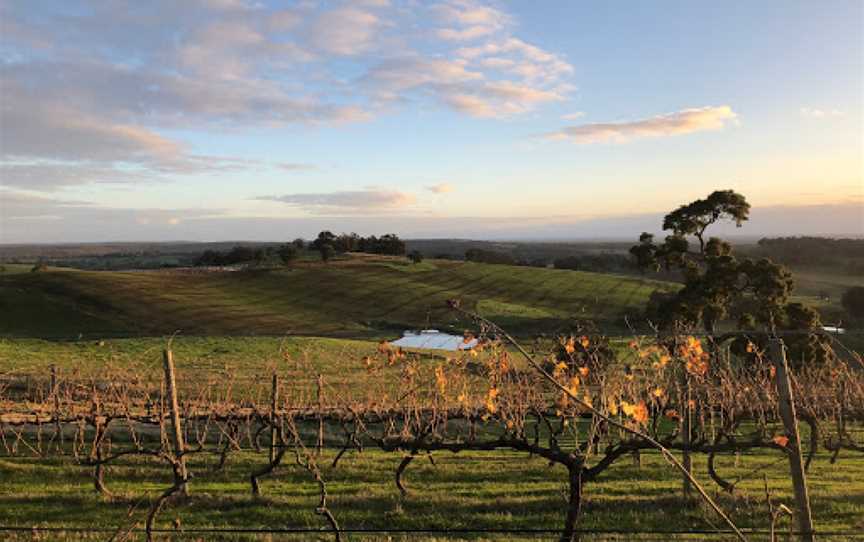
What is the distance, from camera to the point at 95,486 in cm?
913

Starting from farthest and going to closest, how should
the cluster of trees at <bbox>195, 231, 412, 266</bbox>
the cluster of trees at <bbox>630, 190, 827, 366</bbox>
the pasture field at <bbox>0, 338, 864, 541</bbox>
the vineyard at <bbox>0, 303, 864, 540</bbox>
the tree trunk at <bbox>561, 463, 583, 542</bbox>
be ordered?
the cluster of trees at <bbox>195, 231, 412, 266</bbox> < the cluster of trees at <bbox>630, 190, 827, 366</bbox> < the pasture field at <bbox>0, 338, 864, 541</bbox> < the vineyard at <bbox>0, 303, 864, 540</bbox> < the tree trunk at <bbox>561, 463, 583, 542</bbox>

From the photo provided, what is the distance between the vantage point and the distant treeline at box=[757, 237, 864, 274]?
91.2 meters

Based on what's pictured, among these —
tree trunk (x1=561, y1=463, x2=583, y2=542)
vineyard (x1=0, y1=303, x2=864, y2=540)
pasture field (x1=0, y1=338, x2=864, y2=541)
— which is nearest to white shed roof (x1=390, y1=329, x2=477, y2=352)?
vineyard (x1=0, y1=303, x2=864, y2=540)

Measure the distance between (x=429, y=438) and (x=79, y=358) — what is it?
22.2 metres

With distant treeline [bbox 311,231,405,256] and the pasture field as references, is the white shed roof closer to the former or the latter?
the pasture field

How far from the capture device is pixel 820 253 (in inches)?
3839

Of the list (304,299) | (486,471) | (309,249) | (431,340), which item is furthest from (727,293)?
(309,249)

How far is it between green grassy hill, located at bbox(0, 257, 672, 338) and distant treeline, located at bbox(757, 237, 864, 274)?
39.7 m

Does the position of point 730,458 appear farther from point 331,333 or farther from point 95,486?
point 331,333

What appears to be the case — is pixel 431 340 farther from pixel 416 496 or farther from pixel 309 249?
pixel 309 249

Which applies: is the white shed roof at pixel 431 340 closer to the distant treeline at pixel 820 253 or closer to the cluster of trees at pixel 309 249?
the cluster of trees at pixel 309 249

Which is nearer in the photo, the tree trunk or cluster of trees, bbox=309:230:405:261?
the tree trunk

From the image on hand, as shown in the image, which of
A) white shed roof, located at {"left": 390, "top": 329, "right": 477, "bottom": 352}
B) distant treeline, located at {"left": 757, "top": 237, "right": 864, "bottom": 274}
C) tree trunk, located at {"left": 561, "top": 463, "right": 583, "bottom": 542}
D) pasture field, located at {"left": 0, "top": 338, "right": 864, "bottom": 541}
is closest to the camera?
tree trunk, located at {"left": 561, "top": 463, "right": 583, "bottom": 542}

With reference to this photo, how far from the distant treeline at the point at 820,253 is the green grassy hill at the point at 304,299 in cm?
3972
